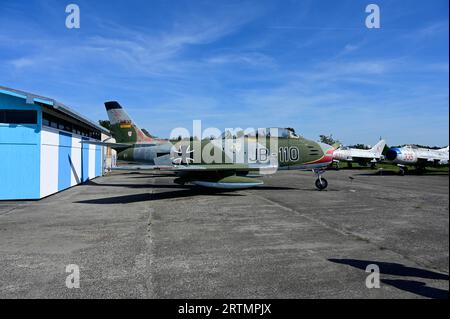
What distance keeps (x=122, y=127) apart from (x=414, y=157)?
25.7 metres

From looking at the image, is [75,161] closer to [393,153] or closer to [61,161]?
[61,161]

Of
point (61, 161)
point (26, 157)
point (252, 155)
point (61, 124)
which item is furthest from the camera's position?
point (61, 124)

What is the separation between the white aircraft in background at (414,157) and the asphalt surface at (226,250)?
1838 cm

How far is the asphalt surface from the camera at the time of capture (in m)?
4.05

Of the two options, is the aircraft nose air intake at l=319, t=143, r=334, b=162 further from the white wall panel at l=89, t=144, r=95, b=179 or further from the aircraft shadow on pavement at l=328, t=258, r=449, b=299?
the white wall panel at l=89, t=144, r=95, b=179

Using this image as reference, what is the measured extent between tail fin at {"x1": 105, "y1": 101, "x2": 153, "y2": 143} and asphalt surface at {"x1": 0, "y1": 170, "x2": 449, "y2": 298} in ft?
26.4

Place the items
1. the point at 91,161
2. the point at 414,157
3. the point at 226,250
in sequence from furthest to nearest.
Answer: the point at 414,157 < the point at 91,161 < the point at 226,250

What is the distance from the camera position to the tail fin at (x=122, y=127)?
18.1 m

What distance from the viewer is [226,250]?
5.77m

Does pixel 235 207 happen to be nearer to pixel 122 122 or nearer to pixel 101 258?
pixel 101 258

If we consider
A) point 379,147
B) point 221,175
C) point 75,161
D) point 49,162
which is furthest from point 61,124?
point 379,147

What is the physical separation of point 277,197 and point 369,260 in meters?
7.77

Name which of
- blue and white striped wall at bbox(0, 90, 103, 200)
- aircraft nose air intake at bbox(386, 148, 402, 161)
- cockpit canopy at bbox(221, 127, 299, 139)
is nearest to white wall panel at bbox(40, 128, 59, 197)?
blue and white striped wall at bbox(0, 90, 103, 200)

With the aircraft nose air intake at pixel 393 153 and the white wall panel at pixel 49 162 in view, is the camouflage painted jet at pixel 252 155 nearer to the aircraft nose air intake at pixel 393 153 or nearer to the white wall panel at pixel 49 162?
the white wall panel at pixel 49 162
